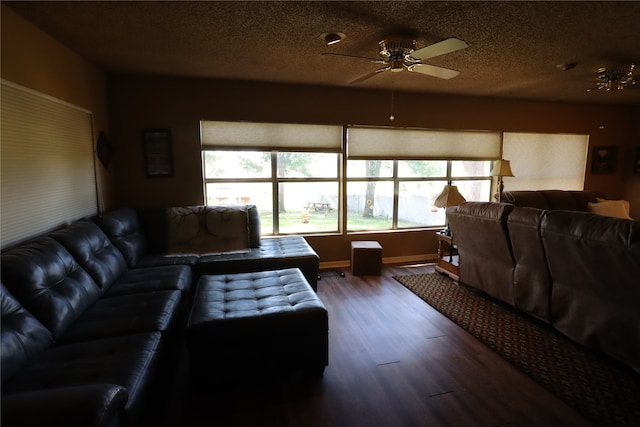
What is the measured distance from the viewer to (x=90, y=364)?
1.54 metres

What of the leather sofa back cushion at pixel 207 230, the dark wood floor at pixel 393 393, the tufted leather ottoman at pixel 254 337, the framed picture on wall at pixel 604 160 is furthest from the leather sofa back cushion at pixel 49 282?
the framed picture on wall at pixel 604 160

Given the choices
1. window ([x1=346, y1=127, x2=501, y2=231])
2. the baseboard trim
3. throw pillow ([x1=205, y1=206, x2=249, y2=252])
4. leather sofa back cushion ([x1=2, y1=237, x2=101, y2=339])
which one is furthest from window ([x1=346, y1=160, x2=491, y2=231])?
leather sofa back cushion ([x1=2, y1=237, x2=101, y2=339])

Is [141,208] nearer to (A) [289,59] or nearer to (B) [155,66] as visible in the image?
(B) [155,66]

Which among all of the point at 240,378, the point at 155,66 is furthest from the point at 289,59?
the point at 240,378

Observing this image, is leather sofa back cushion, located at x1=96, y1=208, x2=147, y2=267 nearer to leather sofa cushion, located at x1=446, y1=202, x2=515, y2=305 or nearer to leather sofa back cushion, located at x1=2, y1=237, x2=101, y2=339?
leather sofa back cushion, located at x1=2, y1=237, x2=101, y2=339

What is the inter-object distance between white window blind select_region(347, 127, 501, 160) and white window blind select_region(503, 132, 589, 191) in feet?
1.33

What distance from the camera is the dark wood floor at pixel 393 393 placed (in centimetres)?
179

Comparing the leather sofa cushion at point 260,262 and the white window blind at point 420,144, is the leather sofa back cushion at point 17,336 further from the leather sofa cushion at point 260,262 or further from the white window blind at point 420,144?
the white window blind at point 420,144

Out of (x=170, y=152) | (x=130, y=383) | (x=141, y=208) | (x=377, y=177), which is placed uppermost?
(x=170, y=152)

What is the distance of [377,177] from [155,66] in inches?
118

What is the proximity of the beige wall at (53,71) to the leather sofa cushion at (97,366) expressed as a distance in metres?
→ 1.74

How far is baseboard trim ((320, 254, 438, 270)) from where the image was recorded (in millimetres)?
4566

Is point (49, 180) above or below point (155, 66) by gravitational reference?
below

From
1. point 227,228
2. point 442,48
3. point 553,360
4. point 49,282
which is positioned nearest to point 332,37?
point 442,48
